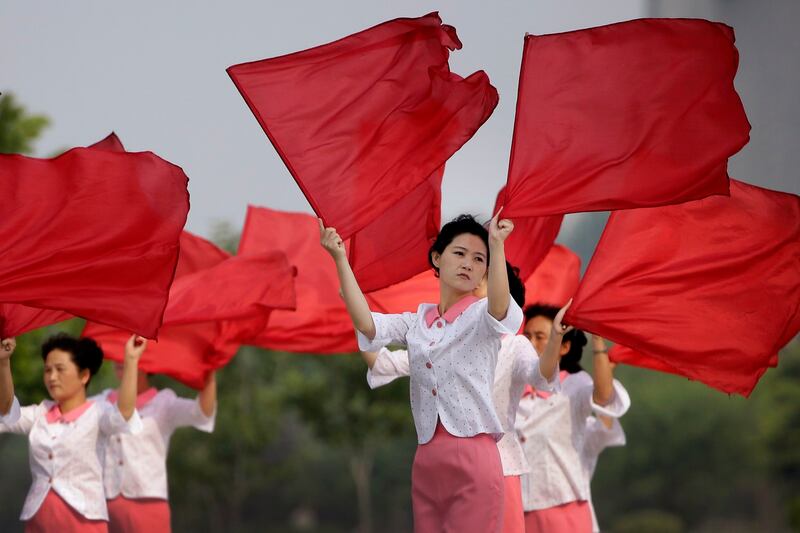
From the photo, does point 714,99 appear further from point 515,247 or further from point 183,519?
point 183,519

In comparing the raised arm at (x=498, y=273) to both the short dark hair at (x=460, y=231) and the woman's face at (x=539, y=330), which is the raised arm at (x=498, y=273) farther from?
the woman's face at (x=539, y=330)

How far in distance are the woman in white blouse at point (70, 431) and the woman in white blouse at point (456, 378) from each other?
1637 mm

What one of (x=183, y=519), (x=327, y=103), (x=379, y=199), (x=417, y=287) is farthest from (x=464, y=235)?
(x=183, y=519)

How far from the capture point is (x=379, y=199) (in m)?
4.38

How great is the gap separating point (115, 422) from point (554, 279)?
7.60 ft

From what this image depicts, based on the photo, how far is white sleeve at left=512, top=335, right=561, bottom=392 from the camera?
4.37 m

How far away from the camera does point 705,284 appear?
500 cm

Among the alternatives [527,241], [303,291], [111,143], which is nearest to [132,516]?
[303,291]

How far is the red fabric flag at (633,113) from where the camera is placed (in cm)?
432

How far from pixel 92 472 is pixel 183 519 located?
43.3 feet

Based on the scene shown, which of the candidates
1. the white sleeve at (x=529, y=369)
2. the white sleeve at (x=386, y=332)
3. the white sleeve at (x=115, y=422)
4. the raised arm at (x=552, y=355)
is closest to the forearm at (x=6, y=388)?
the white sleeve at (x=115, y=422)

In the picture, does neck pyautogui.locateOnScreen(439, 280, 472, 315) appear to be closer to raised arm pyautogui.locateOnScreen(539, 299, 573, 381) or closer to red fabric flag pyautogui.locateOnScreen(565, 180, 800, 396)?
raised arm pyautogui.locateOnScreen(539, 299, 573, 381)

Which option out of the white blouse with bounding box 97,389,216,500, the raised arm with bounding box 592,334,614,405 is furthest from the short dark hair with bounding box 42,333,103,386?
the raised arm with bounding box 592,334,614,405

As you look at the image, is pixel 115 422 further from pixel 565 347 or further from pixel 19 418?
pixel 565 347
